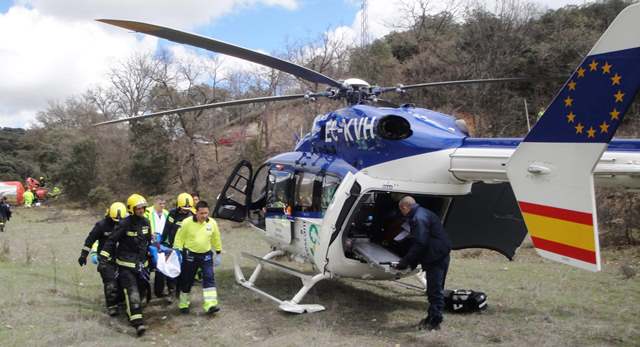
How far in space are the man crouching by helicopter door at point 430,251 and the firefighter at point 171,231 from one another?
386 cm

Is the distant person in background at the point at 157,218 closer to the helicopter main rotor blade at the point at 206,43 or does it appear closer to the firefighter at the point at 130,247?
the firefighter at the point at 130,247

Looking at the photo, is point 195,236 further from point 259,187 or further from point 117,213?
point 259,187

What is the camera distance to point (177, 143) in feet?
109

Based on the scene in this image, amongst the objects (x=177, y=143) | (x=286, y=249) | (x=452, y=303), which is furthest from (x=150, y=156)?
(x=452, y=303)

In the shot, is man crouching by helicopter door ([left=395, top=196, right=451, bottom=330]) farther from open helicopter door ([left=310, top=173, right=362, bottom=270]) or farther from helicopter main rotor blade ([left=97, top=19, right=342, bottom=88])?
helicopter main rotor blade ([left=97, top=19, right=342, bottom=88])

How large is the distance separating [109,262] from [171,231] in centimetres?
151

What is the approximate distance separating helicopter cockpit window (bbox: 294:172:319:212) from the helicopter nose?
142 centimetres

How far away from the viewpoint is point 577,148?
14.5 ft

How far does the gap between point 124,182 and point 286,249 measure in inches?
1124

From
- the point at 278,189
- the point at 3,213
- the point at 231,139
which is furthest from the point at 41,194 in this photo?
the point at 278,189

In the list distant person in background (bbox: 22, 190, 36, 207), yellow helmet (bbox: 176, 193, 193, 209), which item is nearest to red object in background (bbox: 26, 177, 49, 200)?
distant person in background (bbox: 22, 190, 36, 207)

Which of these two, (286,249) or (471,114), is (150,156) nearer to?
(471,114)

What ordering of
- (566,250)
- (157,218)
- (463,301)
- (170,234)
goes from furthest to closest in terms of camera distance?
(157,218) → (170,234) → (463,301) → (566,250)

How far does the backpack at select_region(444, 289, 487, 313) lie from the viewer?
729cm
